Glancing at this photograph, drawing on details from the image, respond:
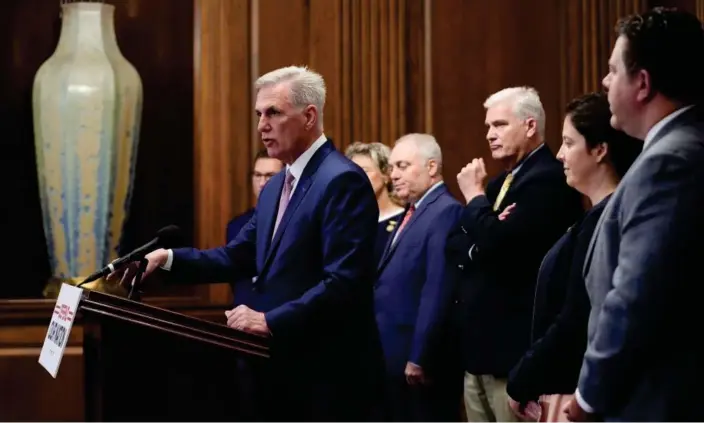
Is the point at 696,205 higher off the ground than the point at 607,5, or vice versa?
the point at 607,5

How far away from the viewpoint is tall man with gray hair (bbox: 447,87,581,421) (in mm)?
3600

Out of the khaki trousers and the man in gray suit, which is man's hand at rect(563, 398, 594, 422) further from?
the khaki trousers

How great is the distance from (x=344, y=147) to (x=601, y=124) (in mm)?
2639

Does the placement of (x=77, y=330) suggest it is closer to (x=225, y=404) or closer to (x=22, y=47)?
(x=22, y=47)

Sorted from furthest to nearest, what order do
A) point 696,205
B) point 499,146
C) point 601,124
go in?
1. point 499,146
2. point 601,124
3. point 696,205

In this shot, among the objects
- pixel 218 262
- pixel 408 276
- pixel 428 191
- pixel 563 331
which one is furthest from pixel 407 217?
pixel 563 331

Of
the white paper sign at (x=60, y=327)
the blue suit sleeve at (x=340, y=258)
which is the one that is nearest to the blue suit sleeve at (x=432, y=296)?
the blue suit sleeve at (x=340, y=258)

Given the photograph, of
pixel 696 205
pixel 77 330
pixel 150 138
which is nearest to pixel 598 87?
pixel 150 138

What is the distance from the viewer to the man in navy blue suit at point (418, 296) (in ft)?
13.8

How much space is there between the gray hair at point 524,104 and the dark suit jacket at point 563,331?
135cm

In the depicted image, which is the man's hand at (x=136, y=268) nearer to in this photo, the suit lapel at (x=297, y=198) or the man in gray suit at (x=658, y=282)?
the suit lapel at (x=297, y=198)

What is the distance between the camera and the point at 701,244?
194 centimetres

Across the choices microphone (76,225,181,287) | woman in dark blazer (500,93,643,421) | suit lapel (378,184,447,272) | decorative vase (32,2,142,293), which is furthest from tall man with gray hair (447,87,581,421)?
decorative vase (32,2,142,293)

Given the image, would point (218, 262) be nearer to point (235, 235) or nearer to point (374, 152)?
point (235, 235)
